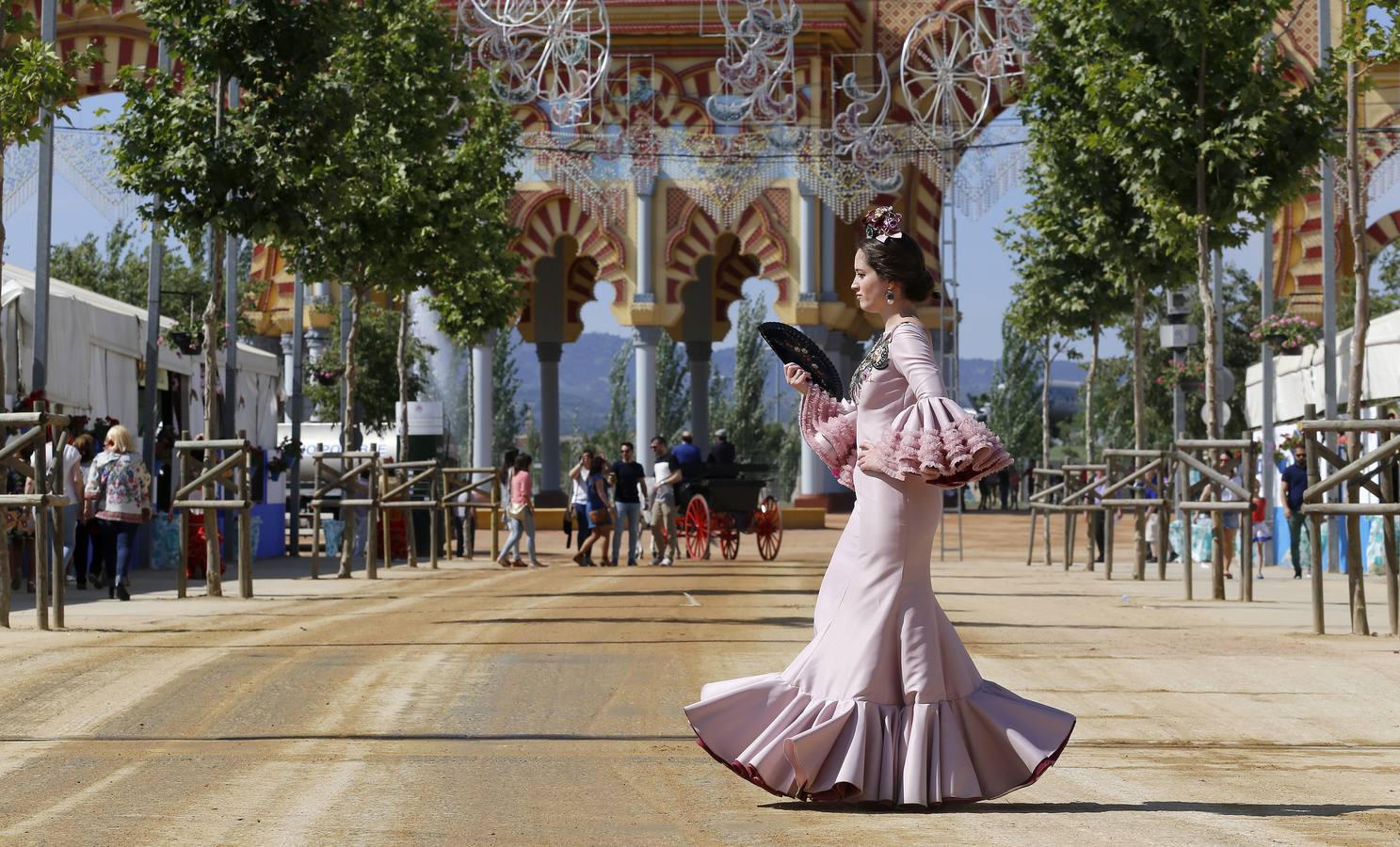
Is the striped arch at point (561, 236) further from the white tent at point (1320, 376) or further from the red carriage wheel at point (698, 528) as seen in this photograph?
the white tent at point (1320, 376)

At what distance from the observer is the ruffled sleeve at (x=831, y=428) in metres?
6.62

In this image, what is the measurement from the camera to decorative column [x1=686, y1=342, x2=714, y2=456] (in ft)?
156

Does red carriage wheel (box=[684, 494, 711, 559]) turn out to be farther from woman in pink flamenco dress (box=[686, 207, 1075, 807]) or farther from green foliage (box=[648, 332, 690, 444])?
green foliage (box=[648, 332, 690, 444])

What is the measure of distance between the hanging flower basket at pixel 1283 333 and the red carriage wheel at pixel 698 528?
8309 millimetres

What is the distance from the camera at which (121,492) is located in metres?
17.0

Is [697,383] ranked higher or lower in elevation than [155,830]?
higher

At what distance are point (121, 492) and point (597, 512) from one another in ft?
34.6

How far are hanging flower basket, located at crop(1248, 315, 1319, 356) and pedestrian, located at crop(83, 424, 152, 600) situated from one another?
15.6 m

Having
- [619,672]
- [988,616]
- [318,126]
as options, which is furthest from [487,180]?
[619,672]

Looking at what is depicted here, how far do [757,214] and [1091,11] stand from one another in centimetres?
2364

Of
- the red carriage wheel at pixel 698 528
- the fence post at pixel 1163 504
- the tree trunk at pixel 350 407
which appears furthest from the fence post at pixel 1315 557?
the red carriage wheel at pixel 698 528

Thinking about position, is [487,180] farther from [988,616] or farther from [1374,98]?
[1374,98]

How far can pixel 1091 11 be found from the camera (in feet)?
61.3

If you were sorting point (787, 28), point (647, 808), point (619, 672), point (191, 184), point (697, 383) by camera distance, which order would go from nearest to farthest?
point (647, 808) < point (619, 672) < point (191, 184) < point (787, 28) < point (697, 383)
